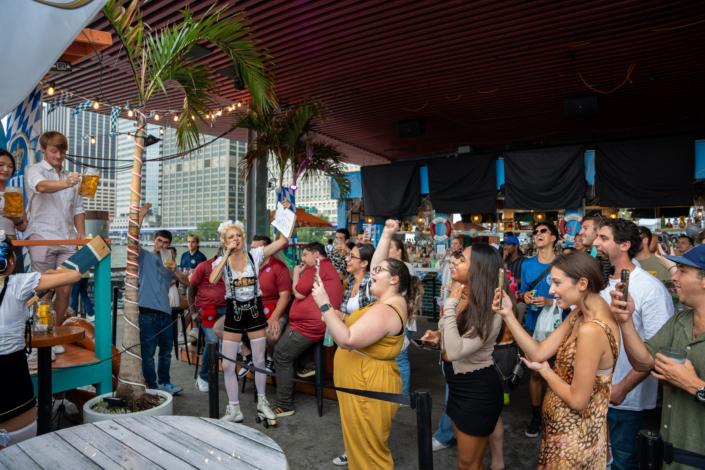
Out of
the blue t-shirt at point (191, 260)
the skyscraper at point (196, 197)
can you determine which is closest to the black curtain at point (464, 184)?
the blue t-shirt at point (191, 260)

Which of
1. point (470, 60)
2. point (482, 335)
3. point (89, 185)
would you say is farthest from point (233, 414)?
point (470, 60)

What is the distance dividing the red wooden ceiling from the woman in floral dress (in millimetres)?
4118

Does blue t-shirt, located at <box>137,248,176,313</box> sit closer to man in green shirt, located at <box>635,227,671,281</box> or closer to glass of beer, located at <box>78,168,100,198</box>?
glass of beer, located at <box>78,168,100,198</box>

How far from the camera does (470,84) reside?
7.28 meters

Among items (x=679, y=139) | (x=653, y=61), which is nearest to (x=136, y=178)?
(x=653, y=61)

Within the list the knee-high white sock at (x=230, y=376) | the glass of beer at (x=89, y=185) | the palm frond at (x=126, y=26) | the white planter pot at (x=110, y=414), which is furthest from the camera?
the knee-high white sock at (x=230, y=376)

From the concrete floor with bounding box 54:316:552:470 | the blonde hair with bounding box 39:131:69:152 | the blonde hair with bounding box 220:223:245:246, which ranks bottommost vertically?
the concrete floor with bounding box 54:316:552:470

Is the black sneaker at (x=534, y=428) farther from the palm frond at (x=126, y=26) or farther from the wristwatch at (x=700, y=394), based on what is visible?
the palm frond at (x=126, y=26)

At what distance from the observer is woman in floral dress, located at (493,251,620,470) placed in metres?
1.80

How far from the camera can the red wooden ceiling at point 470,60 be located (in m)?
5.14

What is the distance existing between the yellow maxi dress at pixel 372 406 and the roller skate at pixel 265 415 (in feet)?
5.15

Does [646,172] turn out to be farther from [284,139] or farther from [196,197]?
[196,197]

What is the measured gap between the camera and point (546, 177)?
27.5 feet

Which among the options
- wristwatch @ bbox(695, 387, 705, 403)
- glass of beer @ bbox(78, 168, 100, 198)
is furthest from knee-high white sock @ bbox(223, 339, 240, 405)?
wristwatch @ bbox(695, 387, 705, 403)
